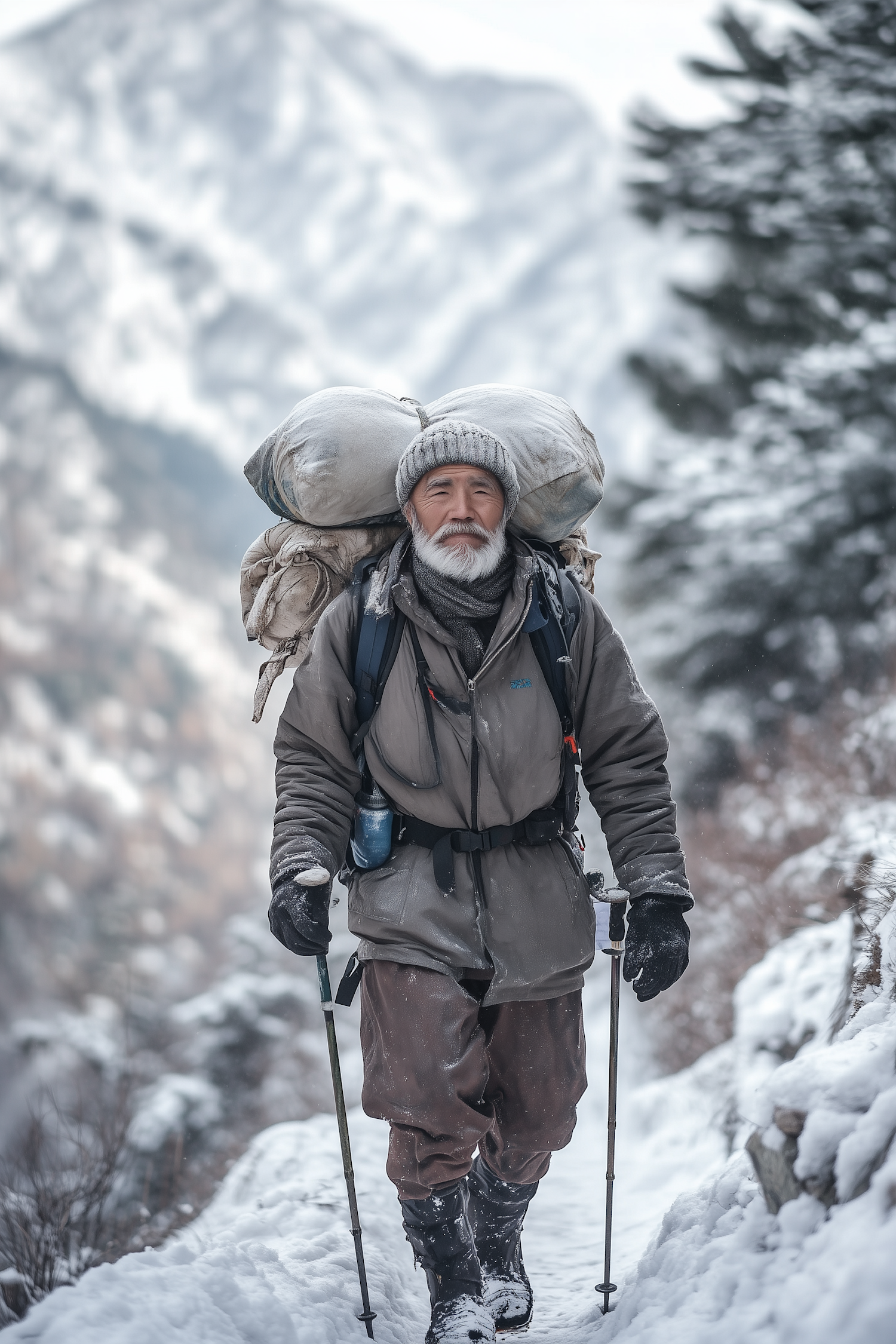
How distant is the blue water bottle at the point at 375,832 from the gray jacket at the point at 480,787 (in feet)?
0.09

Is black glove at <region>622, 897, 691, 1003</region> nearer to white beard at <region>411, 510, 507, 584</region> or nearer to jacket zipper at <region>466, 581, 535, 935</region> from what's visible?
jacket zipper at <region>466, 581, 535, 935</region>

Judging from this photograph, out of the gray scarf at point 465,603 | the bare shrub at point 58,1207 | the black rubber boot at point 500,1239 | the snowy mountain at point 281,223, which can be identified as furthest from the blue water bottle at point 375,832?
the snowy mountain at point 281,223

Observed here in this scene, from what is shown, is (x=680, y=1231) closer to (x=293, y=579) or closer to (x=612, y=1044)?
(x=612, y=1044)

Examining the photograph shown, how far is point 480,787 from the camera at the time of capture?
2363mm

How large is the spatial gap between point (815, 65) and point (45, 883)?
53.0m

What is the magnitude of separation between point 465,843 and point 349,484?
3.00 feet

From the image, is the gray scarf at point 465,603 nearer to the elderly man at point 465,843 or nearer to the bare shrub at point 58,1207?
the elderly man at point 465,843

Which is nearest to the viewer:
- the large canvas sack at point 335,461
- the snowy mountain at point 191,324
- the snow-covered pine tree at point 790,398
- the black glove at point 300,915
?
the black glove at point 300,915

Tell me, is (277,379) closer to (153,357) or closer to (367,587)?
(153,357)

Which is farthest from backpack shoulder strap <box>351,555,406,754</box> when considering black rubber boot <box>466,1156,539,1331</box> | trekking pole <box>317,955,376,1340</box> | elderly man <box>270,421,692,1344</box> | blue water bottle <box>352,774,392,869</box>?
black rubber boot <box>466,1156,539,1331</box>

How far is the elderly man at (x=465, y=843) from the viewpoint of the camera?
2.35 meters

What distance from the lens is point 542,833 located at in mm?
2479

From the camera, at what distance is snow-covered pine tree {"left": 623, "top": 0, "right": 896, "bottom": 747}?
949cm

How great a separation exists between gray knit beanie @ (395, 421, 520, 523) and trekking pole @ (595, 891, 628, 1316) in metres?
0.99
